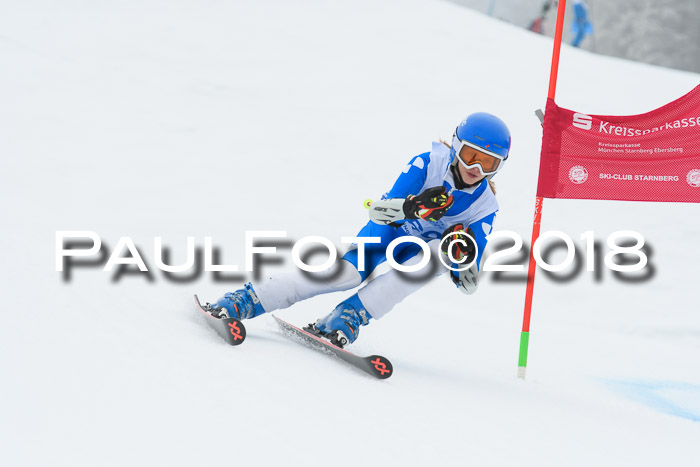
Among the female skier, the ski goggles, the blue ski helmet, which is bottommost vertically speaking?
the female skier

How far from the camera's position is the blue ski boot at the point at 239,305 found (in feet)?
10.5

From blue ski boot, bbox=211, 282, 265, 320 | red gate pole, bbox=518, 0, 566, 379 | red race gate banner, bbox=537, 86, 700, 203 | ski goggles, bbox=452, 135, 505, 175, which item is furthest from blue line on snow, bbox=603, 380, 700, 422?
blue ski boot, bbox=211, 282, 265, 320

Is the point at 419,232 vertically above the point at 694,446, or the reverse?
the point at 419,232

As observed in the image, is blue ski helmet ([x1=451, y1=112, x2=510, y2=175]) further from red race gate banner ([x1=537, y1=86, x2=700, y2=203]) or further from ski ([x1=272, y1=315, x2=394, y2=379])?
ski ([x1=272, y1=315, x2=394, y2=379])

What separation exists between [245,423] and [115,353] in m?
0.64

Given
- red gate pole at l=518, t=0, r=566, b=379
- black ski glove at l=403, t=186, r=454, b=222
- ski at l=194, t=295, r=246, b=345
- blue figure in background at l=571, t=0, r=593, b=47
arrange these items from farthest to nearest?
1. blue figure in background at l=571, t=0, r=593, b=47
2. red gate pole at l=518, t=0, r=566, b=379
3. black ski glove at l=403, t=186, r=454, b=222
4. ski at l=194, t=295, r=246, b=345

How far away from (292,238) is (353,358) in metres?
3.47

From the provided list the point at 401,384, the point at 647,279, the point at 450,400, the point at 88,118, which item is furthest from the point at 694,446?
the point at 88,118

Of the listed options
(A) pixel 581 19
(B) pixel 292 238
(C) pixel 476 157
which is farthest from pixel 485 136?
(A) pixel 581 19

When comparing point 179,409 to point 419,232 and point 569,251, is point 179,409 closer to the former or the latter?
point 419,232

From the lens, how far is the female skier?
3.23 metres

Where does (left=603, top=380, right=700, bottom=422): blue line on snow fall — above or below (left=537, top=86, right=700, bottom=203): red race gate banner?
below

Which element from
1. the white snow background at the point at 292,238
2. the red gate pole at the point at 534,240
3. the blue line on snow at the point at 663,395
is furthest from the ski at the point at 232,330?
the blue line on snow at the point at 663,395

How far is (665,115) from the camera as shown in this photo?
12.3ft
